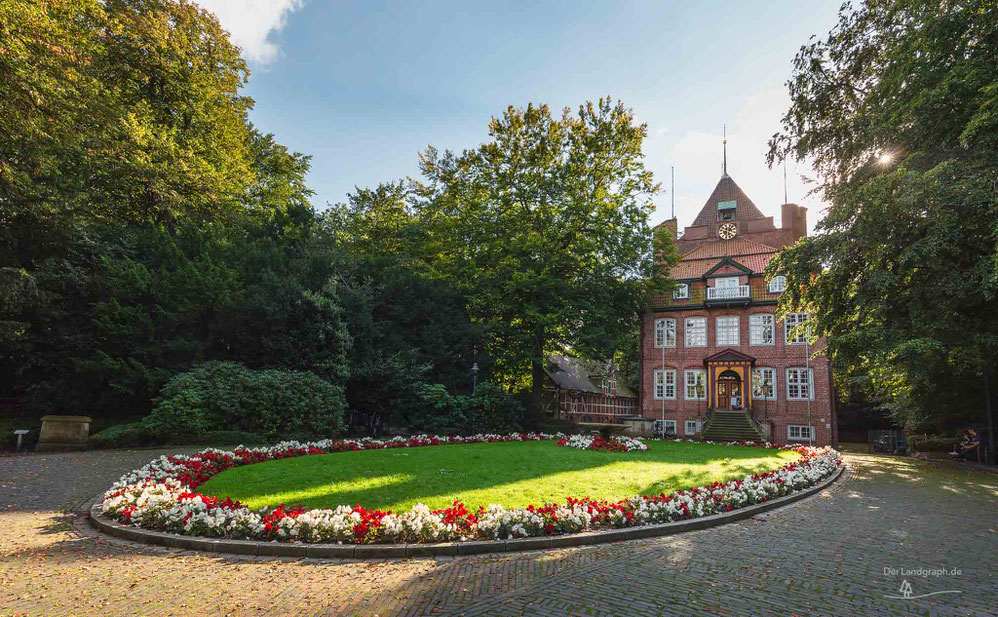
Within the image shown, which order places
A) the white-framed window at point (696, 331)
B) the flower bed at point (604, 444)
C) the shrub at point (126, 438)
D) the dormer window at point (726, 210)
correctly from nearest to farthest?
the shrub at point (126, 438) < the flower bed at point (604, 444) < the white-framed window at point (696, 331) < the dormer window at point (726, 210)

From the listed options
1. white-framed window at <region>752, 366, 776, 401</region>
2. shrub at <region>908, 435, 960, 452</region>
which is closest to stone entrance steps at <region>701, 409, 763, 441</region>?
white-framed window at <region>752, 366, 776, 401</region>

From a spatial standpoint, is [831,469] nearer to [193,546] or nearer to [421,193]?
[193,546]

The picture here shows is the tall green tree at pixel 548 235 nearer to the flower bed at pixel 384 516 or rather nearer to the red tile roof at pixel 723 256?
the red tile roof at pixel 723 256

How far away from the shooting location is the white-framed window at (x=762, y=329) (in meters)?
30.8

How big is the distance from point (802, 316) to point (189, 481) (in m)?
32.2

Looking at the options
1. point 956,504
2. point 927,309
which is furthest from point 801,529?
point 927,309

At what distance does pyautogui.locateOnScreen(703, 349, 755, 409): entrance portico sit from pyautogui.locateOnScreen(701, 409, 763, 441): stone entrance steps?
1.16m

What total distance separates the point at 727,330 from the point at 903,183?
19973 mm

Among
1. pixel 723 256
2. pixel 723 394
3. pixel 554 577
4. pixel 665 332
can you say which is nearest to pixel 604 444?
pixel 554 577

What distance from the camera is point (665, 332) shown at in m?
33.9

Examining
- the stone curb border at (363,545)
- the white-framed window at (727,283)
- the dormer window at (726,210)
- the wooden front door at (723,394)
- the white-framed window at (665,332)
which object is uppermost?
the dormer window at (726,210)

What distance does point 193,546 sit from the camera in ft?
21.8

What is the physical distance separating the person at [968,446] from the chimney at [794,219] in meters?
20.7

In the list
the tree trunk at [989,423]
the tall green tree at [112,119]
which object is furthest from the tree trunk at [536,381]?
the tree trunk at [989,423]
